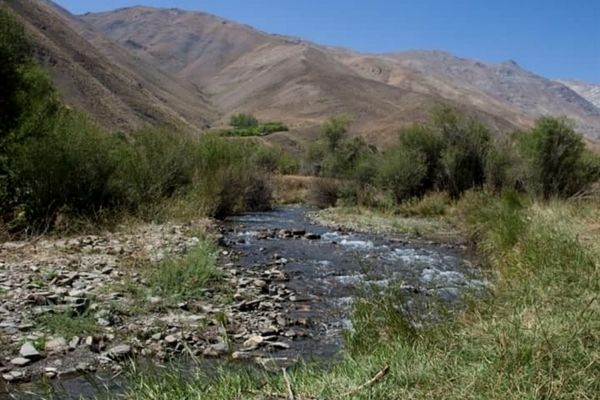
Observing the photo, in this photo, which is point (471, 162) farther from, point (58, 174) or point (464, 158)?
point (58, 174)

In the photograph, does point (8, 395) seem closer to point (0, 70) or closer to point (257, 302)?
point (257, 302)

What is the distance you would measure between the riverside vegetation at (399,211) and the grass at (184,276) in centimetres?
4

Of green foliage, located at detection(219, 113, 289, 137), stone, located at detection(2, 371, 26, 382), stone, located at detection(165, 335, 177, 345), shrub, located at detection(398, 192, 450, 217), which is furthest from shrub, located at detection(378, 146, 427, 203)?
green foliage, located at detection(219, 113, 289, 137)

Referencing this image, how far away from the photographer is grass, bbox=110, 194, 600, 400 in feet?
12.6

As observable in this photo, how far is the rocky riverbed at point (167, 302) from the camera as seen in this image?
6.84m

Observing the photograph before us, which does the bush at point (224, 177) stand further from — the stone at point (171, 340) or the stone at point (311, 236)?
the stone at point (171, 340)

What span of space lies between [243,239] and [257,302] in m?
8.12

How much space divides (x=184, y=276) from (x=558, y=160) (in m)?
18.3

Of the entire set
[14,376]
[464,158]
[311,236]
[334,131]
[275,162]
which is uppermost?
[334,131]

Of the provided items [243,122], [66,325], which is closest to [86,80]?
[243,122]

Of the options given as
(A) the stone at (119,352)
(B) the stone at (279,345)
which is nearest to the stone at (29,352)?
(A) the stone at (119,352)

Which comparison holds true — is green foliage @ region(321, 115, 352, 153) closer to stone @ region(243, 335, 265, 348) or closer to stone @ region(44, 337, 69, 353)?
stone @ region(243, 335, 265, 348)

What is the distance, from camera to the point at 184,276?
1011cm

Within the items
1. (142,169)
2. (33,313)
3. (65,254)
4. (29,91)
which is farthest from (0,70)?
(33,313)
